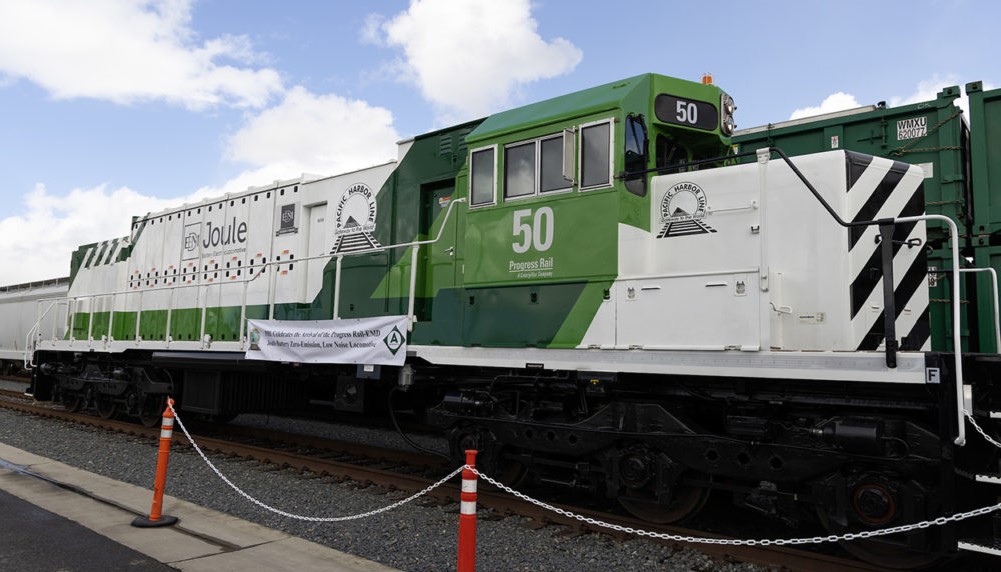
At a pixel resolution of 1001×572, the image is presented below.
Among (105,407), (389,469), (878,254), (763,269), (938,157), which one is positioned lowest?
(389,469)

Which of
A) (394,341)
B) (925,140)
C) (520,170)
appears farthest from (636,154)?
(925,140)

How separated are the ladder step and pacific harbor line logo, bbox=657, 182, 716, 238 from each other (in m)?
2.77

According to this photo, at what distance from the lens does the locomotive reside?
458 cm

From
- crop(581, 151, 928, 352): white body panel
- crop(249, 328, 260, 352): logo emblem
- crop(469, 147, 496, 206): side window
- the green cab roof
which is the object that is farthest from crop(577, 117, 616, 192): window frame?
crop(249, 328, 260, 352): logo emblem

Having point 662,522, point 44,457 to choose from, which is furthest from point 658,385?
point 44,457

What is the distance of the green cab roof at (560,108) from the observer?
5875mm

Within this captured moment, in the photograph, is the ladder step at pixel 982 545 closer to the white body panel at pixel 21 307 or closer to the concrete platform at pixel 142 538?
the concrete platform at pixel 142 538

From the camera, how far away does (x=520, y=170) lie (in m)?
6.36

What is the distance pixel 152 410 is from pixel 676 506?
383 inches

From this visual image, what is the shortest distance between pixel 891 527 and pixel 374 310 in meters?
5.66

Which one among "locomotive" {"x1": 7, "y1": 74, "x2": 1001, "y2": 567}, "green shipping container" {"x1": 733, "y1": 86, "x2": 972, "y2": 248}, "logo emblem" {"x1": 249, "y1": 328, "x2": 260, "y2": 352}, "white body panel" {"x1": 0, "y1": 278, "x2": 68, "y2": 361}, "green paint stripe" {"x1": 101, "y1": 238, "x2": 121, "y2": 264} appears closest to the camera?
"locomotive" {"x1": 7, "y1": 74, "x2": 1001, "y2": 567}

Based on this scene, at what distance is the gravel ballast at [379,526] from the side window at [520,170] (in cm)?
304

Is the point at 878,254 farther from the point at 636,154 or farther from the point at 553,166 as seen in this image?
the point at 553,166

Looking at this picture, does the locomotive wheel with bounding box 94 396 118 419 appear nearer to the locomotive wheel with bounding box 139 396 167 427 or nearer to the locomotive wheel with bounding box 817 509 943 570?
the locomotive wheel with bounding box 139 396 167 427
